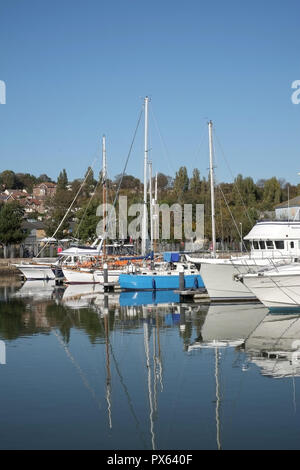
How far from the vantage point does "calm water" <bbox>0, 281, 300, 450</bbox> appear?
14.6m

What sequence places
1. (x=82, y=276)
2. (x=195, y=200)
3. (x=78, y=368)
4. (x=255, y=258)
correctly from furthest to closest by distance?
(x=195, y=200)
(x=82, y=276)
(x=255, y=258)
(x=78, y=368)

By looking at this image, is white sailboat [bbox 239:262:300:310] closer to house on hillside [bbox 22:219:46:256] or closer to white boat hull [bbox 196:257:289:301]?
white boat hull [bbox 196:257:289:301]

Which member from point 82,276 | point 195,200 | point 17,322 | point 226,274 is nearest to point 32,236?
point 195,200

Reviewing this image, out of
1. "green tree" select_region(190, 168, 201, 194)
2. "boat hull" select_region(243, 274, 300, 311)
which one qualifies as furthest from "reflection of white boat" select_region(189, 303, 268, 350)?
"green tree" select_region(190, 168, 201, 194)

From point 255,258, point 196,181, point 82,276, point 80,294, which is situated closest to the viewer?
point 255,258

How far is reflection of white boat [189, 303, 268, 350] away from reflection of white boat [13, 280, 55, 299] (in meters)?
16.2

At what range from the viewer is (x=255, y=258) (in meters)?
37.8

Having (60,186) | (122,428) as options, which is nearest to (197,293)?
(122,428)

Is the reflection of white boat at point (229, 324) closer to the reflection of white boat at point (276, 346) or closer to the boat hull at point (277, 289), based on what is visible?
the reflection of white boat at point (276, 346)

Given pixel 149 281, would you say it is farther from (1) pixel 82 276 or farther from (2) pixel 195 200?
(2) pixel 195 200

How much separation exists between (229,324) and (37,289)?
92.7 ft

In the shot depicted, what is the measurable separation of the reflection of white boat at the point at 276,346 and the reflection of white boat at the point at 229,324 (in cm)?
51

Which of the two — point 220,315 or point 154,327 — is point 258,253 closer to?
point 220,315
